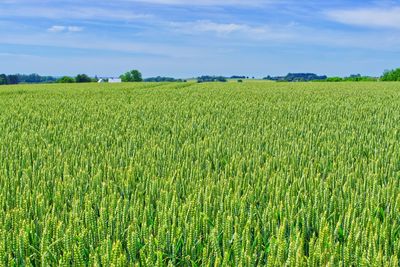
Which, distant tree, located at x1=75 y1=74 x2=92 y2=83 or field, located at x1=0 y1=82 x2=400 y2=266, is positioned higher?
distant tree, located at x1=75 y1=74 x2=92 y2=83

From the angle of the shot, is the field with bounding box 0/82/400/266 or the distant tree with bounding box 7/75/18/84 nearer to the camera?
the field with bounding box 0/82/400/266

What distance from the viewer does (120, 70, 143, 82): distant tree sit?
97125 millimetres

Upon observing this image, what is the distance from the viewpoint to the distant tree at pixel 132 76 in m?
97.1

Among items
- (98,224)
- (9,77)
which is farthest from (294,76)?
(98,224)

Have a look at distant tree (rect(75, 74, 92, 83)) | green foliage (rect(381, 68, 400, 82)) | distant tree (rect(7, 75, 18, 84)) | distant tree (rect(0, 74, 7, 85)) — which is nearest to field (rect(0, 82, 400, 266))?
green foliage (rect(381, 68, 400, 82))

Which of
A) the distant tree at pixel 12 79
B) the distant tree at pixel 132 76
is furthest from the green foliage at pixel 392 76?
the distant tree at pixel 12 79

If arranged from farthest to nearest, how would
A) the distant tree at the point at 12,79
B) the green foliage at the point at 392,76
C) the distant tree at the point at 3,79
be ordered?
the distant tree at the point at 12,79, the distant tree at the point at 3,79, the green foliage at the point at 392,76

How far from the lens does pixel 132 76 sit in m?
98.6

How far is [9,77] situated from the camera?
9312 centimetres

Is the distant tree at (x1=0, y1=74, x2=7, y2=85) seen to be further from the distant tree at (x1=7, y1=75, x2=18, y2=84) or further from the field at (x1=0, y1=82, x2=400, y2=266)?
the field at (x1=0, y1=82, x2=400, y2=266)

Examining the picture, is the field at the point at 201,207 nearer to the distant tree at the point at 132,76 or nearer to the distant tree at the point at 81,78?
the distant tree at the point at 81,78

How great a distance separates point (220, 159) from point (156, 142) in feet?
4.42

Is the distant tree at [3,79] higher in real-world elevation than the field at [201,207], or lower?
higher

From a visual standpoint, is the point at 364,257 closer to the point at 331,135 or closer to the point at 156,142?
the point at 156,142
